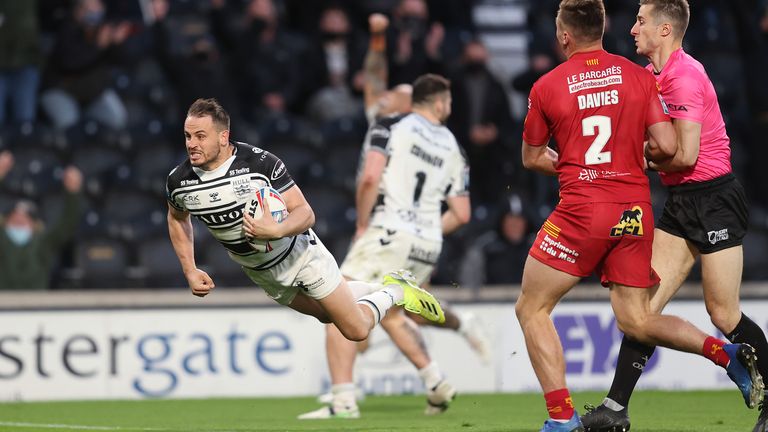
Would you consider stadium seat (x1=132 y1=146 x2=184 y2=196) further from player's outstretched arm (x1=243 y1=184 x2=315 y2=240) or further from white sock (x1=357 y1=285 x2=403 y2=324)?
player's outstretched arm (x1=243 y1=184 x2=315 y2=240)

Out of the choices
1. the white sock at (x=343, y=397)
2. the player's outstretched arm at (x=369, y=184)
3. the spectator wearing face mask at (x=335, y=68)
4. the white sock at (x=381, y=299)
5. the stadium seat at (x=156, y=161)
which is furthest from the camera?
the spectator wearing face mask at (x=335, y=68)

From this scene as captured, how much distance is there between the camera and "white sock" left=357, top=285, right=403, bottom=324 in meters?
8.88

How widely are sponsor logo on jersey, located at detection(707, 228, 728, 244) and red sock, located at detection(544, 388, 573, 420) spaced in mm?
1394

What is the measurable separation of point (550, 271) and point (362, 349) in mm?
4170

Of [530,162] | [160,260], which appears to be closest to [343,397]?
[530,162]

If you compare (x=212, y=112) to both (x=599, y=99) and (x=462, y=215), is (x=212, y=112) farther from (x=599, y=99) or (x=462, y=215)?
(x=462, y=215)

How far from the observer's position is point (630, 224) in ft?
24.0

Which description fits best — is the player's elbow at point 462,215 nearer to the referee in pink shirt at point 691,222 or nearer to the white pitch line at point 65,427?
the referee in pink shirt at point 691,222

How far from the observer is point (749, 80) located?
16.4m

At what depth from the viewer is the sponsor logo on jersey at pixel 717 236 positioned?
795cm

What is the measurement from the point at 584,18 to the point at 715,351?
1.99 m

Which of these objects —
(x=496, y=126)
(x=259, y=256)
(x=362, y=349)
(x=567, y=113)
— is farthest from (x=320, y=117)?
(x=567, y=113)

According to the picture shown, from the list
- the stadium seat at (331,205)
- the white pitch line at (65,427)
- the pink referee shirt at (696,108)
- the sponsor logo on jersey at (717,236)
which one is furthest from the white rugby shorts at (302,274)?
the stadium seat at (331,205)

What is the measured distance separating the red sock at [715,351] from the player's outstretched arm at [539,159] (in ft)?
4.21
